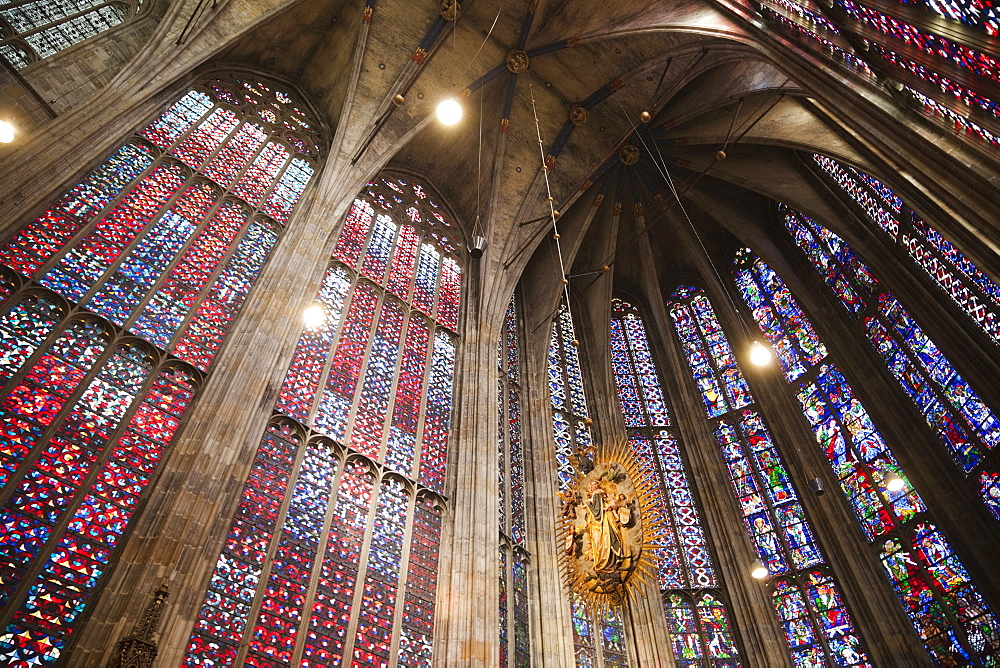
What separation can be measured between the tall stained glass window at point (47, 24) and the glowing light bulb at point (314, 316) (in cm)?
440

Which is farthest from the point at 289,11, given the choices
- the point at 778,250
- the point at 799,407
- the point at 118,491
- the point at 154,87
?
the point at 799,407

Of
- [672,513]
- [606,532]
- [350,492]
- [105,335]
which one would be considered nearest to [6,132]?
[105,335]

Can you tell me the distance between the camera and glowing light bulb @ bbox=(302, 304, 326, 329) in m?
9.54

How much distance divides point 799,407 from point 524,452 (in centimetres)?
512

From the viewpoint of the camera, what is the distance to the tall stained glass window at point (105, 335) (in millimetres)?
6109

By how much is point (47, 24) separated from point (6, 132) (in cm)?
298

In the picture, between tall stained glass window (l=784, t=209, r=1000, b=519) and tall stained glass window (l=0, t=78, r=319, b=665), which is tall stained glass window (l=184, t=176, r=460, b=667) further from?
tall stained glass window (l=784, t=209, r=1000, b=519)

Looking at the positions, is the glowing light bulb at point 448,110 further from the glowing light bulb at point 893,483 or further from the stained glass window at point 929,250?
the glowing light bulb at point 893,483

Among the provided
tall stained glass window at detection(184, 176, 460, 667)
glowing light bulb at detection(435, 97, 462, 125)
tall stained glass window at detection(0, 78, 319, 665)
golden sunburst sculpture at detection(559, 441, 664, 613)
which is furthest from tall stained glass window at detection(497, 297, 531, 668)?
tall stained glass window at detection(0, 78, 319, 665)

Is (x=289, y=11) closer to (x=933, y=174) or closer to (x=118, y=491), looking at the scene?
(x=118, y=491)

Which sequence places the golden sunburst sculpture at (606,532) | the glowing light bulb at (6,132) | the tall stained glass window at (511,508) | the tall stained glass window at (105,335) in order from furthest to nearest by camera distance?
1. the tall stained glass window at (511,508)
2. the golden sunburst sculpture at (606,532)
3. the glowing light bulb at (6,132)
4. the tall stained glass window at (105,335)

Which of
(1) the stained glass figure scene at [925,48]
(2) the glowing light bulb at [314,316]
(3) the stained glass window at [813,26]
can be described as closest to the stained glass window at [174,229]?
(2) the glowing light bulb at [314,316]

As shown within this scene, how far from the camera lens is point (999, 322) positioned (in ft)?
30.9

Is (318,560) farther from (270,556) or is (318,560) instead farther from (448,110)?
(448,110)
